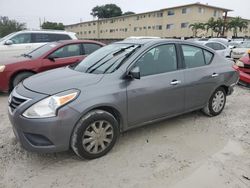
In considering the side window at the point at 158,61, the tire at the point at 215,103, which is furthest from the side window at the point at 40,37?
the tire at the point at 215,103

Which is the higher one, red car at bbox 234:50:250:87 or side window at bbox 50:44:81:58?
side window at bbox 50:44:81:58

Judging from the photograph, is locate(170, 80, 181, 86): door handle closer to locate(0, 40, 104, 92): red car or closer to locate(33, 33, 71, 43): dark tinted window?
locate(0, 40, 104, 92): red car

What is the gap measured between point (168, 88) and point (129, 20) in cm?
4748

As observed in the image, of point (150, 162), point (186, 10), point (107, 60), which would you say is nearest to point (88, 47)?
point (107, 60)

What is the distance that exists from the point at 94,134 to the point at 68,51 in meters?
4.09

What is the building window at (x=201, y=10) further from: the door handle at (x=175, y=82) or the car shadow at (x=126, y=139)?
the door handle at (x=175, y=82)

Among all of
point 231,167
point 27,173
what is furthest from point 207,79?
point 27,173

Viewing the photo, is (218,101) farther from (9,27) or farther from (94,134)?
(9,27)

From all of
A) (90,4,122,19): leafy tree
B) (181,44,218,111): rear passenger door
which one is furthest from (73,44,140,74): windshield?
(90,4,122,19): leafy tree

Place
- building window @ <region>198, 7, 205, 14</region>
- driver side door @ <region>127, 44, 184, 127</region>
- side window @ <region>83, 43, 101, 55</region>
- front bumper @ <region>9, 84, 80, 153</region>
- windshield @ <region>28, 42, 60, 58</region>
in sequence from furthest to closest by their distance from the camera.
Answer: building window @ <region>198, 7, 205, 14</region> < side window @ <region>83, 43, 101, 55</region> < windshield @ <region>28, 42, 60, 58</region> < driver side door @ <region>127, 44, 184, 127</region> < front bumper @ <region>9, 84, 80, 153</region>

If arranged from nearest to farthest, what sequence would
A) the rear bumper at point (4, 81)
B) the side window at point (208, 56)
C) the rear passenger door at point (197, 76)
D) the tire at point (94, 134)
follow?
the tire at point (94, 134) < the rear passenger door at point (197, 76) < the side window at point (208, 56) < the rear bumper at point (4, 81)

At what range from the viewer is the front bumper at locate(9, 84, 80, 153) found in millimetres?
2559

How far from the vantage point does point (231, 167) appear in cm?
285

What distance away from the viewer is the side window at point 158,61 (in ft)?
11.0
